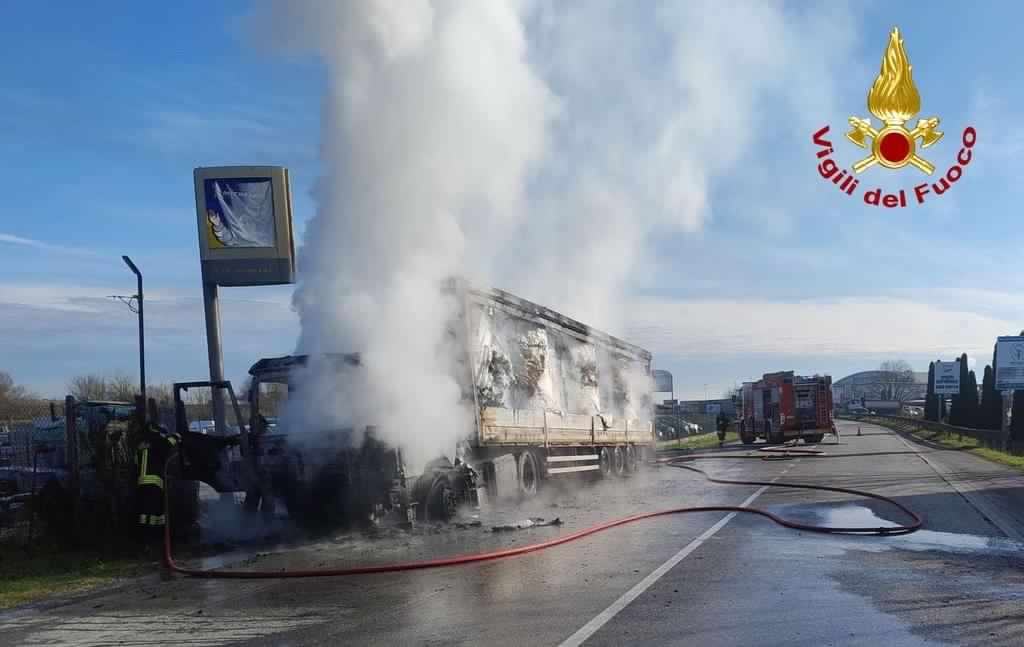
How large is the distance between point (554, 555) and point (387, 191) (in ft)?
19.1

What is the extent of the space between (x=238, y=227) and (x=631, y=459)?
12.4 meters

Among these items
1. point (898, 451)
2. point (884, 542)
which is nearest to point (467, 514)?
point (884, 542)

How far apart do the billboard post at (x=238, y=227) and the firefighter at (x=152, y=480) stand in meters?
10.6

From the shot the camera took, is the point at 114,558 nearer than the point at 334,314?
Yes

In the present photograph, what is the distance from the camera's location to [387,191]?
510 inches

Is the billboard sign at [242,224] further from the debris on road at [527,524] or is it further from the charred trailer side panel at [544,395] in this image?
the debris on road at [527,524]

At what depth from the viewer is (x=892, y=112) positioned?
14500 mm

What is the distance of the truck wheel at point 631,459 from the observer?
82.2 feet

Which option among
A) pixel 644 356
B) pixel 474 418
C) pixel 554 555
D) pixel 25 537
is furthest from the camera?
pixel 644 356

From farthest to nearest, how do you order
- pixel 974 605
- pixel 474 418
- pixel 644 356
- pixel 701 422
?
pixel 701 422 → pixel 644 356 → pixel 474 418 → pixel 974 605

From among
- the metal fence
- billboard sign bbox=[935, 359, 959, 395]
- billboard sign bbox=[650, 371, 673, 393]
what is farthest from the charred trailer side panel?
billboard sign bbox=[935, 359, 959, 395]

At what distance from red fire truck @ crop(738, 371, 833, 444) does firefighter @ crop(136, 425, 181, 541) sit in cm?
3217

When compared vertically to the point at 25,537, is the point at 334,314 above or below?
above

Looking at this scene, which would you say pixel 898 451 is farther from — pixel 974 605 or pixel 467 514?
pixel 974 605
